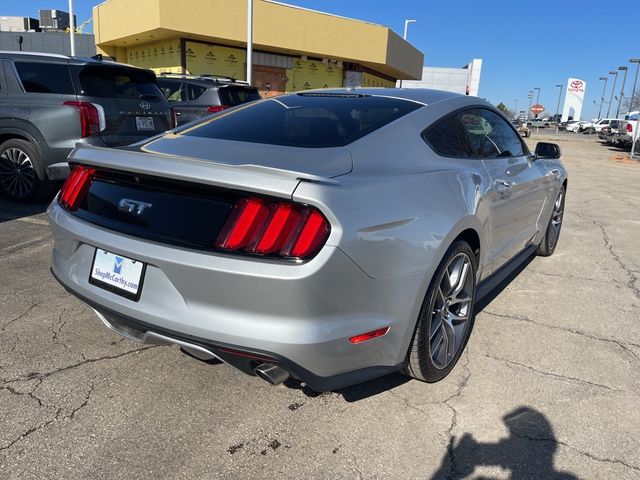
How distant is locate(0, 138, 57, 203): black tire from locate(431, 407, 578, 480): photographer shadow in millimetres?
5855

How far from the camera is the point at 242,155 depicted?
2.26 metres

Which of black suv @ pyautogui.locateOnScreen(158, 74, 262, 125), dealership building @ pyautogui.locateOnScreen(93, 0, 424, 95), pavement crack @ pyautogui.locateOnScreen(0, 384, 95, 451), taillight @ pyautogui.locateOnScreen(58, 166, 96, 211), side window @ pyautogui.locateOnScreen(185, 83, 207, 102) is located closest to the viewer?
pavement crack @ pyautogui.locateOnScreen(0, 384, 95, 451)

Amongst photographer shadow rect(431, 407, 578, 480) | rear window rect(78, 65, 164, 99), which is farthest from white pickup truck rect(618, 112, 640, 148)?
Result: photographer shadow rect(431, 407, 578, 480)

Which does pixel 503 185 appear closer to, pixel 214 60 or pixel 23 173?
→ pixel 23 173

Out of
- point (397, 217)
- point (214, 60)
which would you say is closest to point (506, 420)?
point (397, 217)

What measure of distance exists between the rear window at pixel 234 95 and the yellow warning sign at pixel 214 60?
1159 centimetres

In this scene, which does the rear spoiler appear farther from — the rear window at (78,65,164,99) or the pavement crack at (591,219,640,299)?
the rear window at (78,65,164,99)

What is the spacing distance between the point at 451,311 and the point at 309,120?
136cm

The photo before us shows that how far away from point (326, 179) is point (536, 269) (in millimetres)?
3733

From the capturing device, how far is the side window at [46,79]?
6129 mm

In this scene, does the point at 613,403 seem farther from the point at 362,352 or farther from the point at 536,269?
the point at 536,269

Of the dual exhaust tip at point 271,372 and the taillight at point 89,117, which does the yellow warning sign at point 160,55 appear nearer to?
the taillight at point 89,117

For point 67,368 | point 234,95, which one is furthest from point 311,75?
point 67,368

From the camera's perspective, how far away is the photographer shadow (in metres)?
2.14
